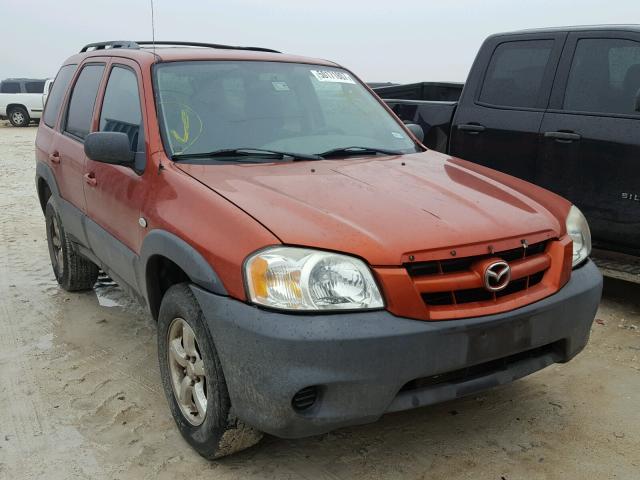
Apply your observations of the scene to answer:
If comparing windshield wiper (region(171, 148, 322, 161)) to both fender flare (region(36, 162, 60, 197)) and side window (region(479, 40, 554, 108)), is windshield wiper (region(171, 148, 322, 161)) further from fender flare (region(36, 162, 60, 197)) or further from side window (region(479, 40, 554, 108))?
side window (region(479, 40, 554, 108))

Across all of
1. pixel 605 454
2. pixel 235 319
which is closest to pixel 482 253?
pixel 235 319

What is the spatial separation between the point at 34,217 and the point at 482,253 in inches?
266

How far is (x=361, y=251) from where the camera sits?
231 centimetres

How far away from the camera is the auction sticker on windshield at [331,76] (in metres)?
3.92

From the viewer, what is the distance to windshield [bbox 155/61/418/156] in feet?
10.7

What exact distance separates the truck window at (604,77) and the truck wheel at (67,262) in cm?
367

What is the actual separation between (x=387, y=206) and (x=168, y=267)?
110cm

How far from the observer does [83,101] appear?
4.38m

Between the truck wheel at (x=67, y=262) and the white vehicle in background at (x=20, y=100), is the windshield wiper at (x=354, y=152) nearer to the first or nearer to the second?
the truck wheel at (x=67, y=262)

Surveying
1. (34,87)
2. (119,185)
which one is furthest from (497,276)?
(34,87)

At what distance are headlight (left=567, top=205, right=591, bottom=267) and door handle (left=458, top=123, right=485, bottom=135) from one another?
2138 millimetres

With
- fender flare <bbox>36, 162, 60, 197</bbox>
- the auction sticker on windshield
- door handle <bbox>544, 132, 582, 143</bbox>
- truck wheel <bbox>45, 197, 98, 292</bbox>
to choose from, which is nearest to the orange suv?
the auction sticker on windshield

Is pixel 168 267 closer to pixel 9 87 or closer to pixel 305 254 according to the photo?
pixel 305 254

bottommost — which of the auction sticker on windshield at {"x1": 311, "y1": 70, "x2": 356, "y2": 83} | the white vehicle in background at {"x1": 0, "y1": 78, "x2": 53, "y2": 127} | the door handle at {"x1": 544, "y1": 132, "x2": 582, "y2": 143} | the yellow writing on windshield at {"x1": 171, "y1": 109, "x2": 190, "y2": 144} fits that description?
the white vehicle in background at {"x1": 0, "y1": 78, "x2": 53, "y2": 127}
